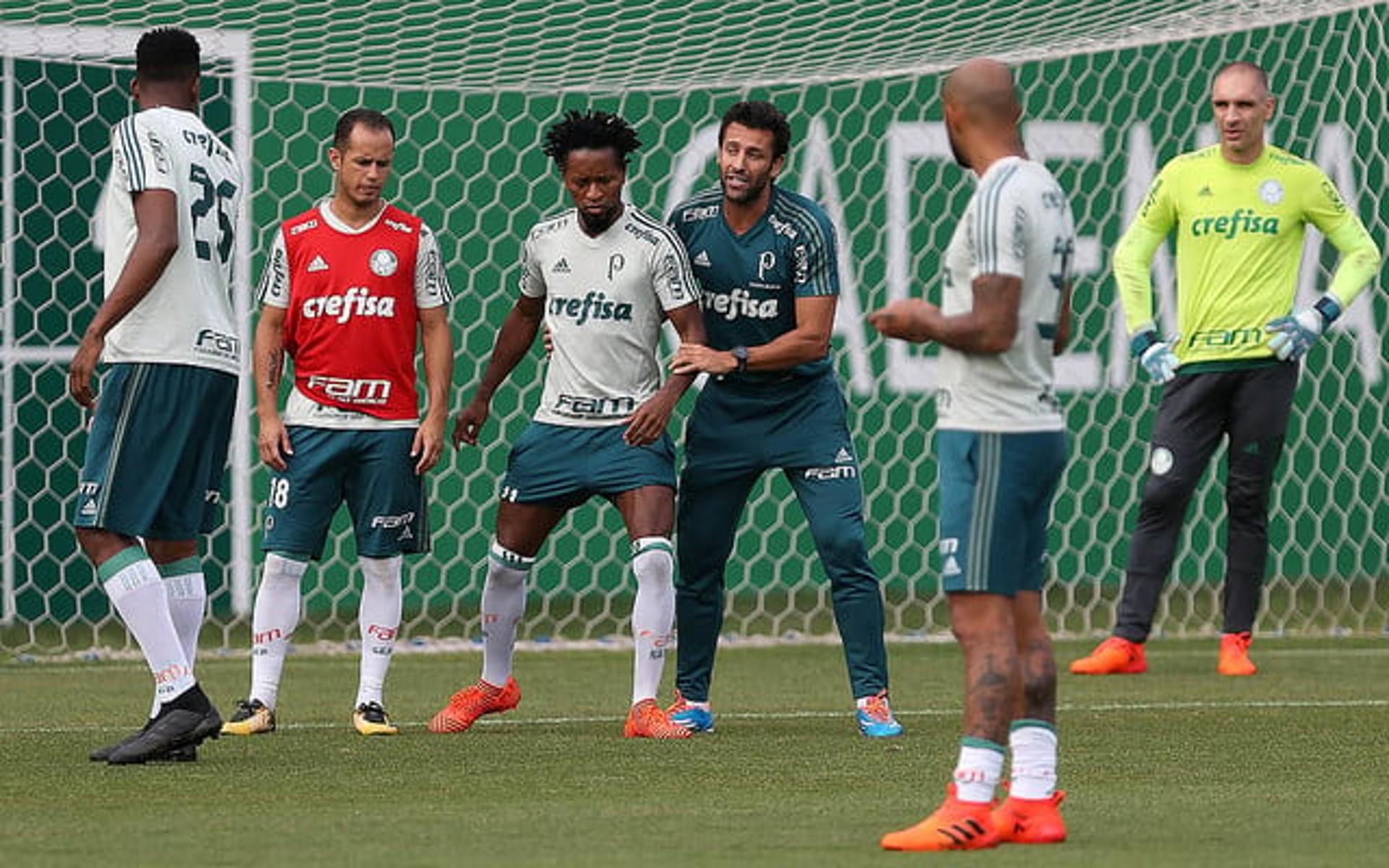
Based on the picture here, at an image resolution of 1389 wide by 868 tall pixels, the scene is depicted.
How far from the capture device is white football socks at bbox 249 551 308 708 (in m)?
7.51

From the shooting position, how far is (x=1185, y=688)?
350 inches

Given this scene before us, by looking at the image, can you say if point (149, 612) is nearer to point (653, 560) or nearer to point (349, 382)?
point (349, 382)

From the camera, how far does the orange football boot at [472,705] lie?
7516mm

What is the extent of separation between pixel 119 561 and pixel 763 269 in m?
2.02

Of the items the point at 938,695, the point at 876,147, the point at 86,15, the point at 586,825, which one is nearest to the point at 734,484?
the point at 938,695

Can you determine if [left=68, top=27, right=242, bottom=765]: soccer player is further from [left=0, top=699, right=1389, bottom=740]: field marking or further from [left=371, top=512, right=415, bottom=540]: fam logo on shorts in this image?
[left=0, top=699, right=1389, bottom=740]: field marking

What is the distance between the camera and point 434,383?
7.60m

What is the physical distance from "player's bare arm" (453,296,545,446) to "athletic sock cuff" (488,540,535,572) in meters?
0.34

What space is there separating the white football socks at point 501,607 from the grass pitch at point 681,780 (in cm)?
18

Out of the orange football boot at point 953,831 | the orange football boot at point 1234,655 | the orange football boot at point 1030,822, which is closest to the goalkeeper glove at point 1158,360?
the orange football boot at point 1234,655

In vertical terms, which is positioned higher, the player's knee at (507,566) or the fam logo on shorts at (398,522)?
the fam logo on shorts at (398,522)

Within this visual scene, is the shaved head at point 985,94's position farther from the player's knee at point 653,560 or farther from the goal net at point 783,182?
the goal net at point 783,182

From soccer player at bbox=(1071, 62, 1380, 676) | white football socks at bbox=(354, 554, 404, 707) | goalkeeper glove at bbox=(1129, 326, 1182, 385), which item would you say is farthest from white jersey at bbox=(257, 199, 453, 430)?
soccer player at bbox=(1071, 62, 1380, 676)

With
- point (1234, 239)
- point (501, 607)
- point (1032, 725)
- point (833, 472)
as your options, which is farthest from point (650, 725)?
point (1234, 239)
